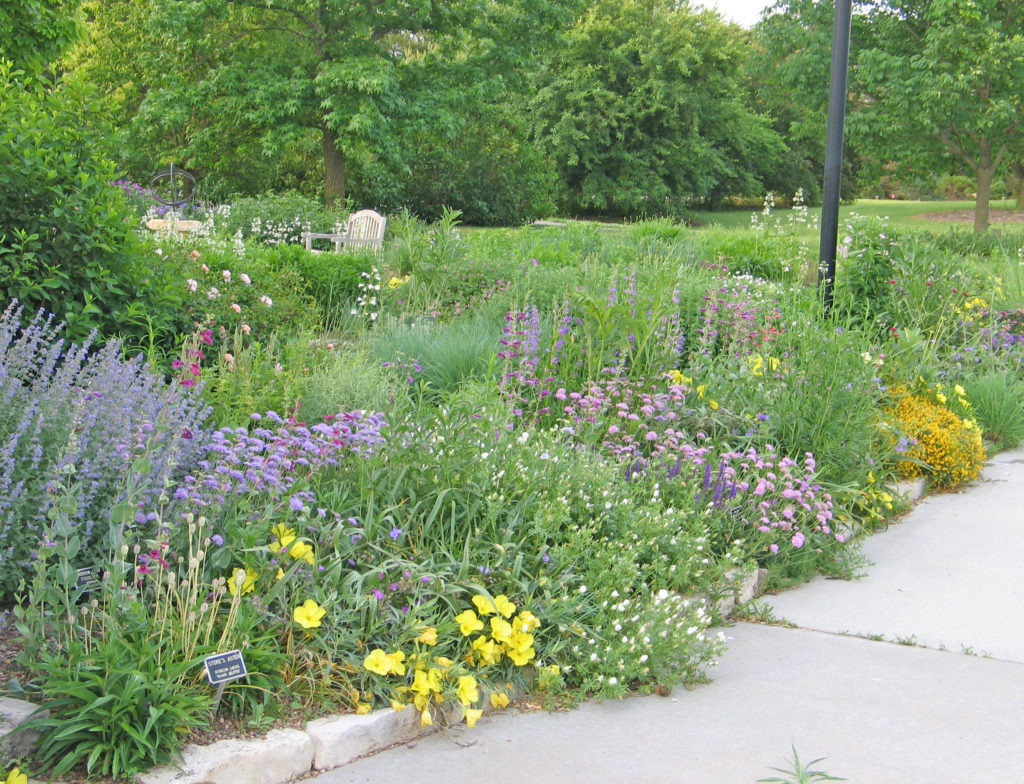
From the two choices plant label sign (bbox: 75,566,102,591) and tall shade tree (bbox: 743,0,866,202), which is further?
tall shade tree (bbox: 743,0,866,202)

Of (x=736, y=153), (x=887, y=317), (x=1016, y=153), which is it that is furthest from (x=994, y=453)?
(x=736, y=153)

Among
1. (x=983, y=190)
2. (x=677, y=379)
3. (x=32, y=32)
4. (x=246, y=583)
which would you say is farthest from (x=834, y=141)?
(x=983, y=190)

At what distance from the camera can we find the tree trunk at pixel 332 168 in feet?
72.5

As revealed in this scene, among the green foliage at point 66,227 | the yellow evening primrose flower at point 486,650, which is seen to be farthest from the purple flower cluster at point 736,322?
the green foliage at point 66,227

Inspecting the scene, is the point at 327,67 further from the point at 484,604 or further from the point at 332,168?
the point at 484,604

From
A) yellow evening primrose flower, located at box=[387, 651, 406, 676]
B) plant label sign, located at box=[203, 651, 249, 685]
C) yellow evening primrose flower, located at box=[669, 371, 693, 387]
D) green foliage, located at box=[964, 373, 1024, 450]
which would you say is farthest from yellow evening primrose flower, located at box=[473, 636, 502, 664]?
green foliage, located at box=[964, 373, 1024, 450]

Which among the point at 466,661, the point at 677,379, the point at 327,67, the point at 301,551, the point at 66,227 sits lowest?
the point at 466,661

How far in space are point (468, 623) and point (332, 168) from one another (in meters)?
20.6

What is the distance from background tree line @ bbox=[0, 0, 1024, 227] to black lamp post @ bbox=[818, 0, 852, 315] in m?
11.0

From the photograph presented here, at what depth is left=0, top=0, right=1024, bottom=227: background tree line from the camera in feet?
67.9

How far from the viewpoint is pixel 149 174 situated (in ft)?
80.5

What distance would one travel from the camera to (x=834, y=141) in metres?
6.93

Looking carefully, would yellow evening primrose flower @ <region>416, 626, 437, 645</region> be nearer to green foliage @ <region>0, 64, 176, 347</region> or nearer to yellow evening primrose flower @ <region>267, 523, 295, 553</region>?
yellow evening primrose flower @ <region>267, 523, 295, 553</region>

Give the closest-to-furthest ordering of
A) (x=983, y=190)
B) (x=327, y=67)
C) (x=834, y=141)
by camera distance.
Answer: (x=834, y=141) < (x=327, y=67) < (x=983, y=190)
